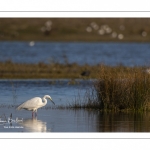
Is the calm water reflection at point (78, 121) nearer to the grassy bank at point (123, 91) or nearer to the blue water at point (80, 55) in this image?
the grassy bank at point (123, 91)

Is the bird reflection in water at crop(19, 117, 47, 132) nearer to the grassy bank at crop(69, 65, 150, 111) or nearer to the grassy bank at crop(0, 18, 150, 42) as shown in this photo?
the grassy bank at crop(69, 65, 150, 111)

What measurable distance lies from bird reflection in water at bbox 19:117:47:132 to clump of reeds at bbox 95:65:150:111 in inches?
91.9

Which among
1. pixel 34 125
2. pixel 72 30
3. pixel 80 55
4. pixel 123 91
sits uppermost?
pixel 72 30

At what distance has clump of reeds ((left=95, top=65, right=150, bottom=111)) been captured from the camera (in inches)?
695

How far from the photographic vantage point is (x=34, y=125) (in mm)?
15359

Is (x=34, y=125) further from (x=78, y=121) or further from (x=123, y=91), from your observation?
(x=123, y=91)

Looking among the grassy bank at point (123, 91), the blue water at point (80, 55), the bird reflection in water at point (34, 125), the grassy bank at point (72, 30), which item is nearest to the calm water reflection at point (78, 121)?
the bird reflection in water at point (34, 125)

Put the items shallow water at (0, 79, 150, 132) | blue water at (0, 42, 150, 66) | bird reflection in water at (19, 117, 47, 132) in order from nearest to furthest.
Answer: bird reflection in water at (19, 117, 47, 132)
shallow water at (0, 79, 150, 132)
blue water at (0, 42, 150, 66)

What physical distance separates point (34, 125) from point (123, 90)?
10.8 feet

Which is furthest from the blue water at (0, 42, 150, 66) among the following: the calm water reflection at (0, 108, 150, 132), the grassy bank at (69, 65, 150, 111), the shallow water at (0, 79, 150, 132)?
the calm water reflection at (0, 108, 150, 132)

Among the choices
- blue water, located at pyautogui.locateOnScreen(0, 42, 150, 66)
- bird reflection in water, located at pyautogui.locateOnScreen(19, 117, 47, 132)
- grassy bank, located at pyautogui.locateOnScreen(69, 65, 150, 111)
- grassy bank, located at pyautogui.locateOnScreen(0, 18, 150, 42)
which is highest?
grassy bank, located at pyautogui.locateOnScreen(0, 18, 150, 42)

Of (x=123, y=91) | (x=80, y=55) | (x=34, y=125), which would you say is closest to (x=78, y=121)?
(x=34, y=125)

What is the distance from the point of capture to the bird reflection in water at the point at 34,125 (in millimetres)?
14789
